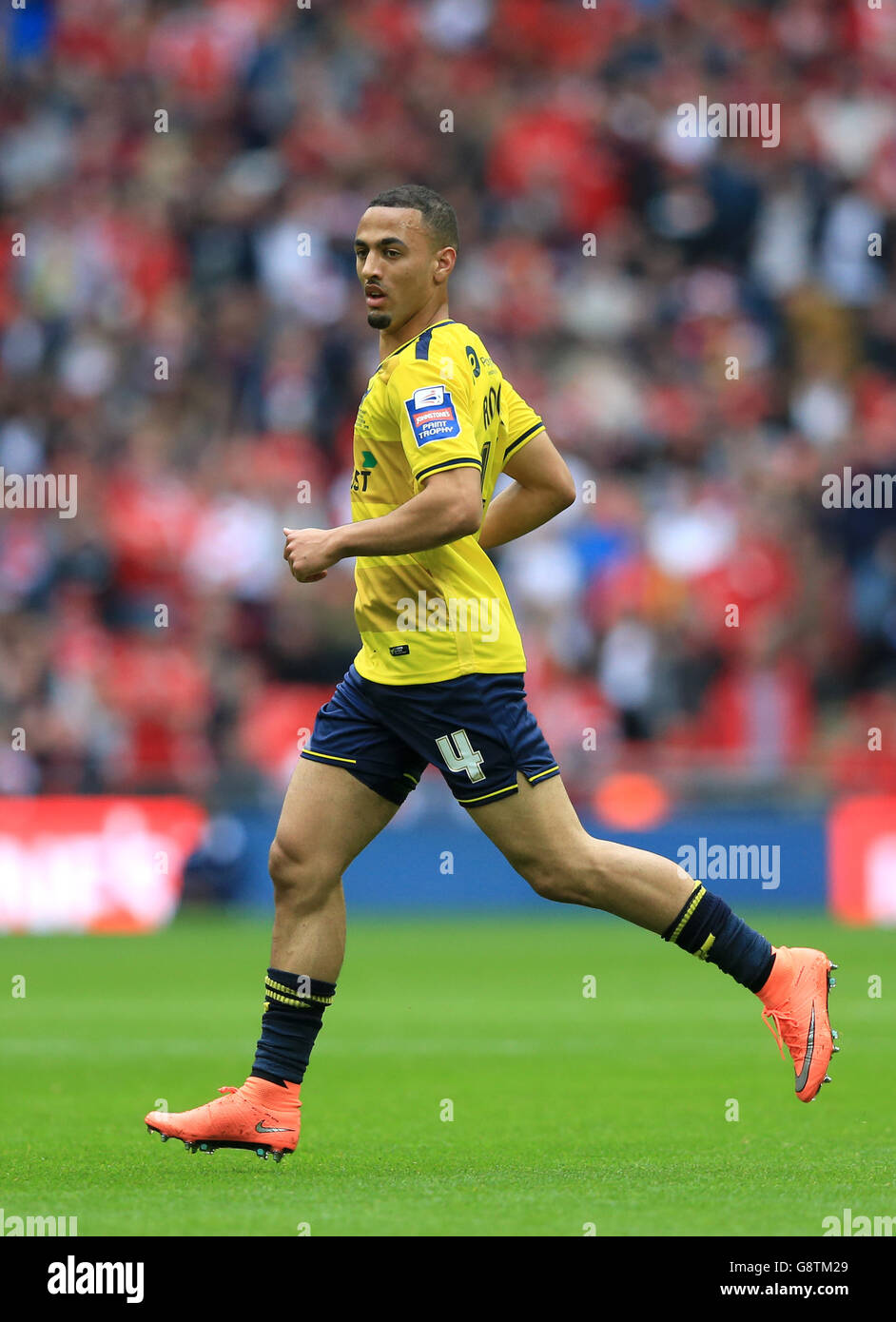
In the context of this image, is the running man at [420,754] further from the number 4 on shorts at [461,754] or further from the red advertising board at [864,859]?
the red advertising board at [864,859]

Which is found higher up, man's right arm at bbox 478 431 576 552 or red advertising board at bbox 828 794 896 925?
man's right arm at bbox 478 431 576 552

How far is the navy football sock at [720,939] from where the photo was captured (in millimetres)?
5898

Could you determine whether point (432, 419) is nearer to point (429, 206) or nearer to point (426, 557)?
point (426, 557)

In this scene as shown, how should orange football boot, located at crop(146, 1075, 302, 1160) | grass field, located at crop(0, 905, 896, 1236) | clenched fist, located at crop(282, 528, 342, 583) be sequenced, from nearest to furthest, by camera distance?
grass field, located at crop(0, 905, 896, 1236)
clenched fist, located at crop(282, 528, 342, 583)
orange football boot, located at crop(146, 1075, 302, 1160)

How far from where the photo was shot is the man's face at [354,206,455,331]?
593cm

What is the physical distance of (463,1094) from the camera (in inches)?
295

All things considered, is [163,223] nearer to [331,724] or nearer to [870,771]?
[870,771]

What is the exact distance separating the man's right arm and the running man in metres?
0.26

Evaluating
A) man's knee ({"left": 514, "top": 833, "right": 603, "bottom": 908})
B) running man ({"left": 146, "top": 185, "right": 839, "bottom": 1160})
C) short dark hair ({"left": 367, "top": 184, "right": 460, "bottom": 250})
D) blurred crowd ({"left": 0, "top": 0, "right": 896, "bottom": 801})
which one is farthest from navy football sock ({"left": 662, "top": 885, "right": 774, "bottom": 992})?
blurred crowd ({"left": 0, "top": 0, "right": 896, "bottom": 801})

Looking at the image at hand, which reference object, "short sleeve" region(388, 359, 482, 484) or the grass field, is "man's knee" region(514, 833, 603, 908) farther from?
"short sleeve" region(388, 359, 482, 484)

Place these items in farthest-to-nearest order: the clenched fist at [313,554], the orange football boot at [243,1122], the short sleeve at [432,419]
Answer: the orange football boot at [243,1122]
the short sleeve at [432,419]
the clenched fist at [313,554]

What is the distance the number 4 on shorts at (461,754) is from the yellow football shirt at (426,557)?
0.17 meters

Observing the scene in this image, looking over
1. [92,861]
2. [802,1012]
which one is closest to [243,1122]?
[802,1012]

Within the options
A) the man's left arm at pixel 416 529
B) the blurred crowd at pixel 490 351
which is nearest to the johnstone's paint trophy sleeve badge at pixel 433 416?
the man's left arm at pixel 416 529
